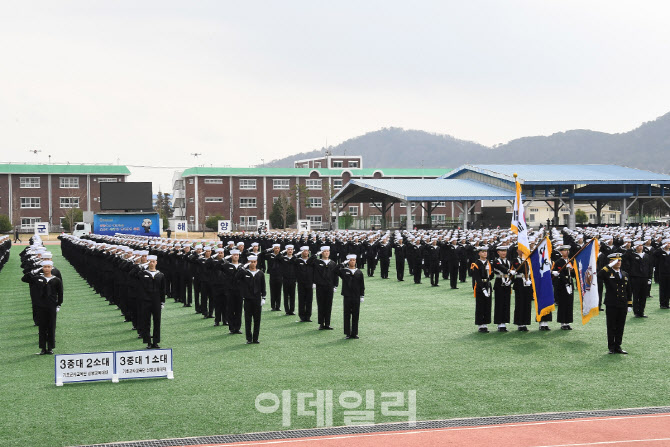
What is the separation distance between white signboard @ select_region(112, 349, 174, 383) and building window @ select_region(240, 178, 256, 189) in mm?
79770

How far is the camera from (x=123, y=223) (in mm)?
49062

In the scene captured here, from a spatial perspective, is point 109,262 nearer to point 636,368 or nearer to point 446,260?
point 446,260

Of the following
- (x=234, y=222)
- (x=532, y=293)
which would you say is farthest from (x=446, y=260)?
(x=234, y=222)

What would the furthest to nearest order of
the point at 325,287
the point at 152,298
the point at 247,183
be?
the point at 247,183
the point at 325,287
the point at 152,298

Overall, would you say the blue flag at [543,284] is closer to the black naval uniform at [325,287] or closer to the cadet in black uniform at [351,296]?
the cadet in black uniform at [351,296]

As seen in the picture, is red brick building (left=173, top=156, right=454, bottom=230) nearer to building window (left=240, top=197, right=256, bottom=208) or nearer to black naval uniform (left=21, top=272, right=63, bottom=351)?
building window (left=240, top=197, right=256, bottom=208)

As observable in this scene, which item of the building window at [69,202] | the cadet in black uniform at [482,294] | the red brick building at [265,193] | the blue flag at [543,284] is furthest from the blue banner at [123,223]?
the building window at [69,202]

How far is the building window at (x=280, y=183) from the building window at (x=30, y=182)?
28971 millimetres

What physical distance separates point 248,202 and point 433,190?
42.3 metres

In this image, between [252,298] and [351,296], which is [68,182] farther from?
[351,296]

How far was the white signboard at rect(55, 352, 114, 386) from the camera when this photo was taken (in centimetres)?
1034

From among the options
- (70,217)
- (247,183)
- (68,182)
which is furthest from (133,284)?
(68,182)

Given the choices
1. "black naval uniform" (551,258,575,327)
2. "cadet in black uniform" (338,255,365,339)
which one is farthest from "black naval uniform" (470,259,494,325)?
→ "cadet in black uniform" (338,255,365,339)

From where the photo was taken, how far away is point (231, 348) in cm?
1333
